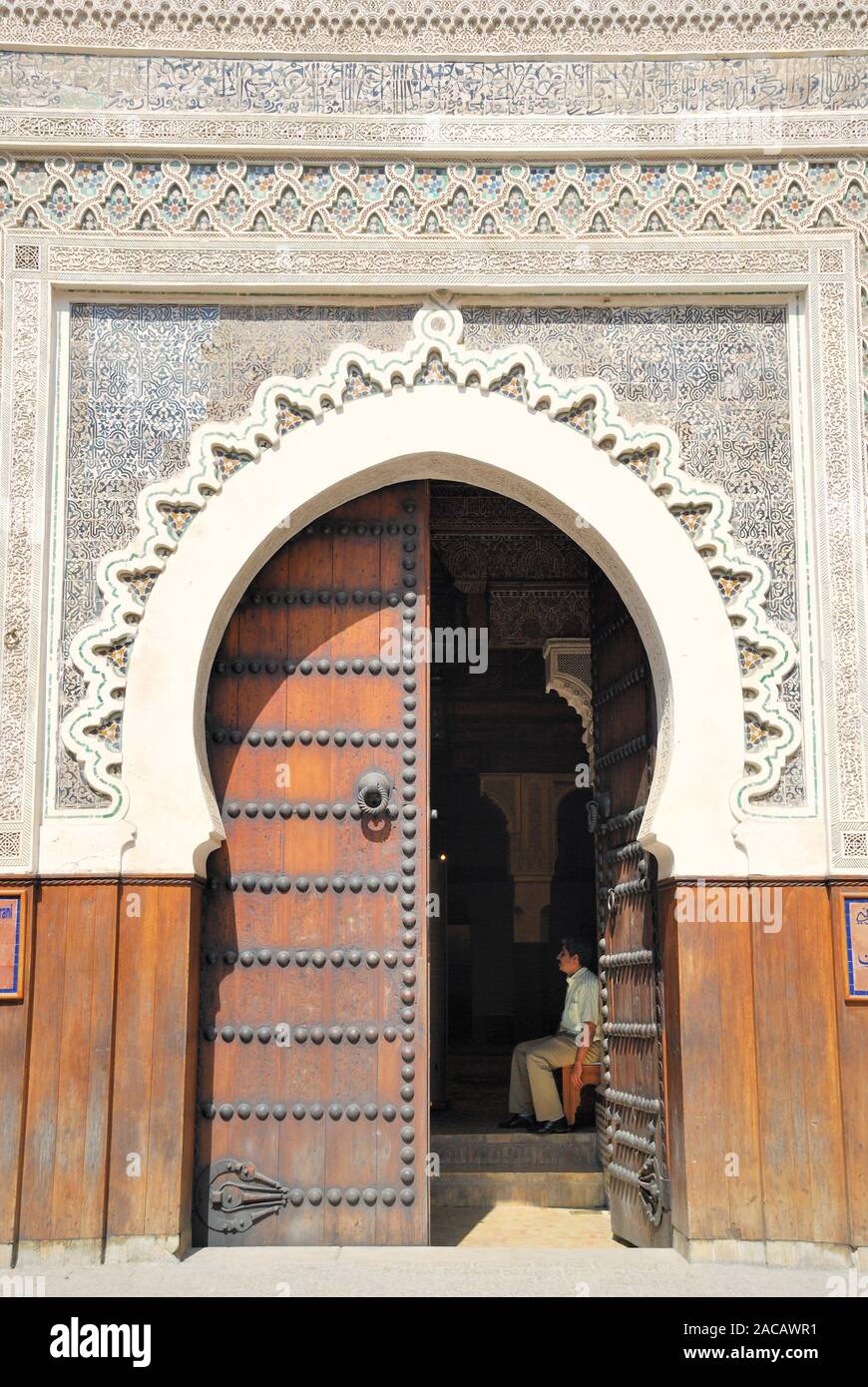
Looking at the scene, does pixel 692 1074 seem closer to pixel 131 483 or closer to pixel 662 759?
pixel 662 759

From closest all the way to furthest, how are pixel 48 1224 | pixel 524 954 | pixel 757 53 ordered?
pixel 48 1224
pixel 757 53
pixel 524 954

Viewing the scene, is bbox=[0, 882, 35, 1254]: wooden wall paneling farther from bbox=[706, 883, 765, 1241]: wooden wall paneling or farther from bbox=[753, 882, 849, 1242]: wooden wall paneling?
bbox=[753, 882, 849, 1242]: wooden wall paneling

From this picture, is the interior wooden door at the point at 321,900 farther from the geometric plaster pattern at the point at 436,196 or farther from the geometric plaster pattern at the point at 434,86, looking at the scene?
the geometric plaster pattern at the point at 434,86

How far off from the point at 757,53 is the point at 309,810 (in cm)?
288

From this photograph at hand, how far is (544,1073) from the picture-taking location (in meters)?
6.19

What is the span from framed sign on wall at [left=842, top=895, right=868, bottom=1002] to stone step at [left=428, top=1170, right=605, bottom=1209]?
1778mm

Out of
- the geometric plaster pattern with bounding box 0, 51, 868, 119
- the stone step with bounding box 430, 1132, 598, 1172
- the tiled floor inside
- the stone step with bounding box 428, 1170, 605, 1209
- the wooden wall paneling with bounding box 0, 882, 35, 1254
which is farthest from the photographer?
the stone step with bounding box 430, 1132, 598, 1172

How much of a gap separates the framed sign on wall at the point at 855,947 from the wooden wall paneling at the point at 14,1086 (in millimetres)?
2411

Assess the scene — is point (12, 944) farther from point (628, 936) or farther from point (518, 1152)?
point (518, 1152)

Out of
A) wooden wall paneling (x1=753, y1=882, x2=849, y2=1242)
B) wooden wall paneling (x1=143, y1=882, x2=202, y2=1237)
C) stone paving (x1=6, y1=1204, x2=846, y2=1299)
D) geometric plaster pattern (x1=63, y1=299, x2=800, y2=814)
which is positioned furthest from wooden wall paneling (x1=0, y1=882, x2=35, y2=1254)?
wooden wall paneling (x1=753, y1=882, x2=849, y2=1242)

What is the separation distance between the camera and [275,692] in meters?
4.73

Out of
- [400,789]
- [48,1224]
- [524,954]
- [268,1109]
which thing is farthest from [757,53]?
[524,954]

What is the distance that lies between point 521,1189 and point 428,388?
10.0 ft

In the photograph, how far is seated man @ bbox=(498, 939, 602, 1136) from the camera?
19.8ft
